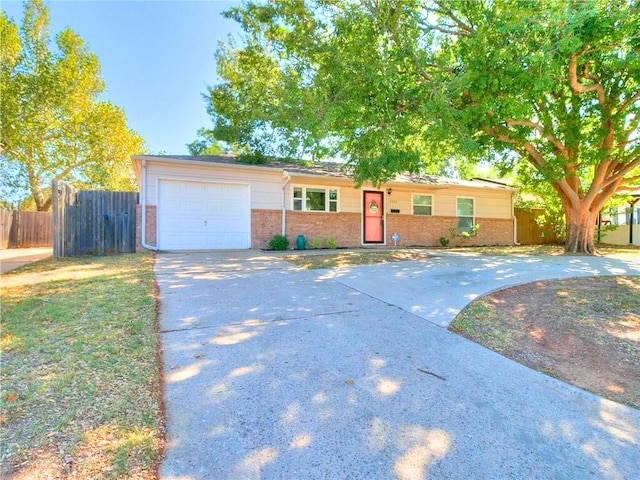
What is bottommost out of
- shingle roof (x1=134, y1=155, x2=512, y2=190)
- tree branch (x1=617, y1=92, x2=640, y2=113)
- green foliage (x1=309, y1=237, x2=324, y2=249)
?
green foliage (x1=309, y1=237, x2=324, y2=249)

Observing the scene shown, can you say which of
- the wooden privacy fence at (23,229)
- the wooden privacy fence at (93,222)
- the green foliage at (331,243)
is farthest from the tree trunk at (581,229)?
the wooden privacy fence at (23,229)

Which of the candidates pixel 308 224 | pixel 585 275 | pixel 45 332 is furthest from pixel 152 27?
pixel 585 275

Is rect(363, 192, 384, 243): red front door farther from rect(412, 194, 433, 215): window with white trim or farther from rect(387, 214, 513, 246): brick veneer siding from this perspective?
rect(412, 194, 433, 215): window with white trim

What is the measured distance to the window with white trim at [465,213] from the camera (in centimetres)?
1542

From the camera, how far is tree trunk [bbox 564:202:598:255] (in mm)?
11211

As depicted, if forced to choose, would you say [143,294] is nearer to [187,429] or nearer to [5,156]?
[187,429]

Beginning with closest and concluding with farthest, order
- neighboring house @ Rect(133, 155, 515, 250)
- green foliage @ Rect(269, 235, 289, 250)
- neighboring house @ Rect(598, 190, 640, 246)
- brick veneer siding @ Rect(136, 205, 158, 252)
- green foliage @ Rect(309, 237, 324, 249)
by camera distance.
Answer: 1. brick veneer siding @ Rect(136, 205, 158, 252)
2. neighboring house @ Rect(133, 155, 515, 250)
3. green foliage @ Rect(269, 235, 289, 250)
4. green foliage @ Rect(309, 237, 324, 249)
5. neighboring house @ Rect(598, 190, 640, 246)

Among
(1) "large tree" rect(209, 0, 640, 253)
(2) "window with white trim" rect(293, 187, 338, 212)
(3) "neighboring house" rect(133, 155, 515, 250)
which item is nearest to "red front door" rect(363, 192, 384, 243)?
(3) "neighboring house" rect(133, 155, 515, 250)

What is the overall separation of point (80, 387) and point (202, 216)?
9.22 m

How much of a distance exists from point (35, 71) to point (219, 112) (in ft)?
36.7

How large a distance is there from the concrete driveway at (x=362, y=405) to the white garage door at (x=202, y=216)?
6.77 m

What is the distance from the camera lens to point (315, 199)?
1288 centimetres

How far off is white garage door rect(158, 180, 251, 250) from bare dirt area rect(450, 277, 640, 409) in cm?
850

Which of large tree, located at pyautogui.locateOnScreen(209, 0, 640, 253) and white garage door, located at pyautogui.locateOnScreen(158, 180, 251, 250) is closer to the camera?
large tree, located at pyautogui.locateOnScreen(209, 0, 640, 253)
